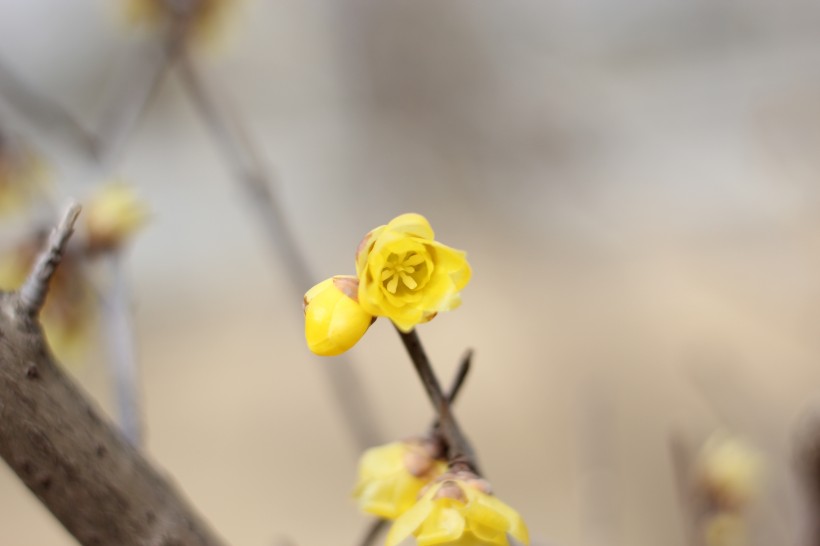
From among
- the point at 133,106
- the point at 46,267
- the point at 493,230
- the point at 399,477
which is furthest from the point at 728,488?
the point at 493,230

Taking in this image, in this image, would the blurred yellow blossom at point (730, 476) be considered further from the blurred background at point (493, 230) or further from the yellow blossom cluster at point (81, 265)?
the yellow blossom cluster at point (81, 265)

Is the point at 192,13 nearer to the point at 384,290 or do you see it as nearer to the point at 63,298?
the point at 63,298

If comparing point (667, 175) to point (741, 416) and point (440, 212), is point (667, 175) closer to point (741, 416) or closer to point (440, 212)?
point (440, 212)

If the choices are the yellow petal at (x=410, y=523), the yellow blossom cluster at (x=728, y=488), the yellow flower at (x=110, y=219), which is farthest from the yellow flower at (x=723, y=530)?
the yellow flower at (x=110, y=219)

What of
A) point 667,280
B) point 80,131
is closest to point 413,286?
point 80,131

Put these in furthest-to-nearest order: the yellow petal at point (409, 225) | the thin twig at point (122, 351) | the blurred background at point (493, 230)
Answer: the blurred background at point (493, 230) < the thin twig at point (122, 351) < the yellow petal at point (409, 225)

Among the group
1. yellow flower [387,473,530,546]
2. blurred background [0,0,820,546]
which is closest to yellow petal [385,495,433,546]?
yellow flower [387,473,530,546]

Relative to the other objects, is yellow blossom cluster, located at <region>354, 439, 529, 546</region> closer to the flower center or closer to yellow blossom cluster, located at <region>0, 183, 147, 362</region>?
the flower center

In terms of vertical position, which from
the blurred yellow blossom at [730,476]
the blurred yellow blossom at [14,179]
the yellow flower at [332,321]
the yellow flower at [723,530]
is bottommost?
the yellow flower at [723,530]
